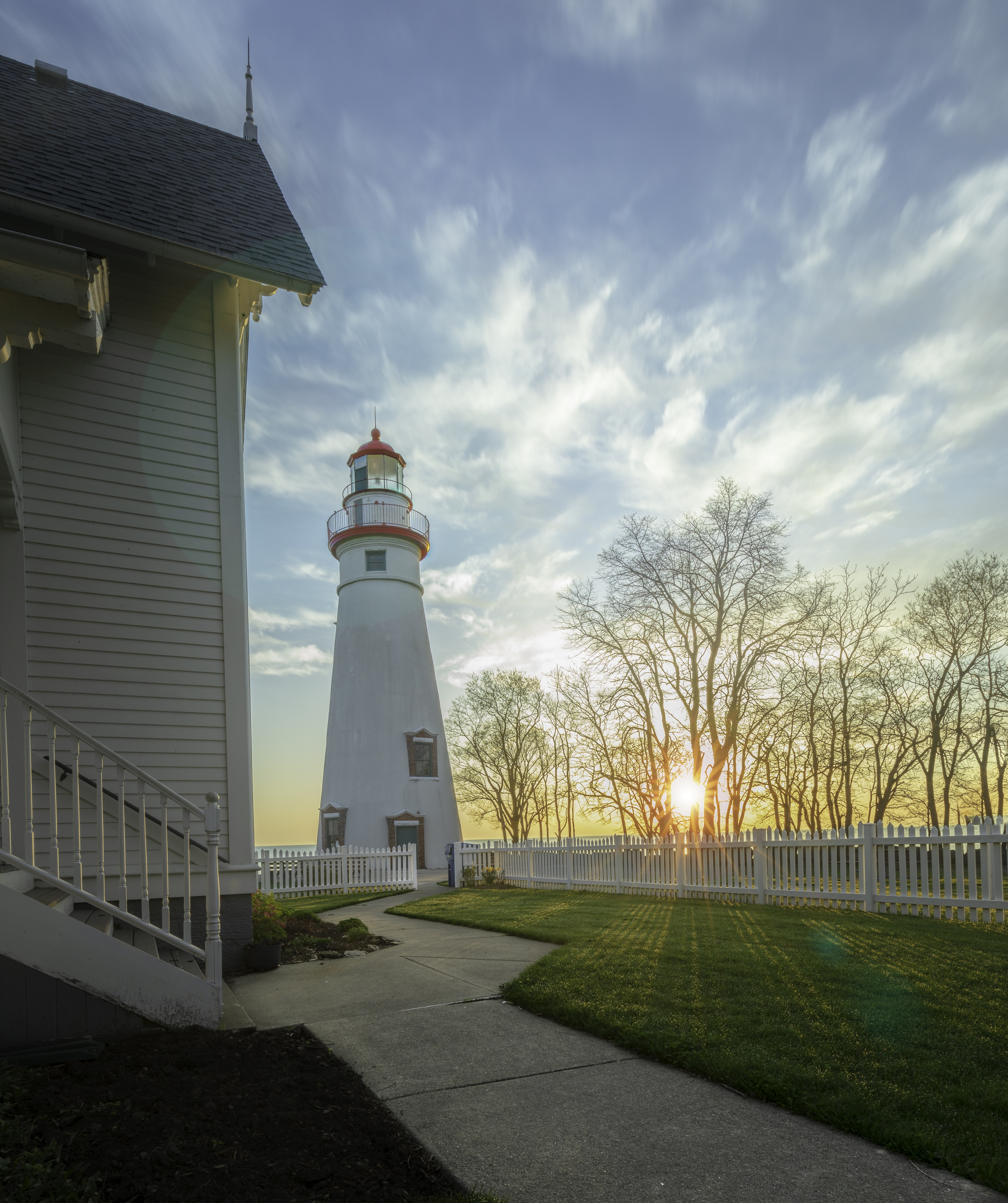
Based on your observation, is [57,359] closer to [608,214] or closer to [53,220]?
[53,220]

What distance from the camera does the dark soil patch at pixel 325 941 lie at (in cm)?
738

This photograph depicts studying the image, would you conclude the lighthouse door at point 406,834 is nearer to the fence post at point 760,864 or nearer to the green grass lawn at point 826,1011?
the fence post at point 760,864

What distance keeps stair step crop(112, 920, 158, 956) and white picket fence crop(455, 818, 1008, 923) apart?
846 centimetres

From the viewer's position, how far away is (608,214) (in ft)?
26.9

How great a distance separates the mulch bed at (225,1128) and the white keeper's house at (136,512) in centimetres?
129

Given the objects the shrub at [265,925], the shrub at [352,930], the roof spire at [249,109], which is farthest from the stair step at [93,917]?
the roof spire at [249,109]

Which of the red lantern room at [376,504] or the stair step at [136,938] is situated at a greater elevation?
the red lantern room at [376,504]

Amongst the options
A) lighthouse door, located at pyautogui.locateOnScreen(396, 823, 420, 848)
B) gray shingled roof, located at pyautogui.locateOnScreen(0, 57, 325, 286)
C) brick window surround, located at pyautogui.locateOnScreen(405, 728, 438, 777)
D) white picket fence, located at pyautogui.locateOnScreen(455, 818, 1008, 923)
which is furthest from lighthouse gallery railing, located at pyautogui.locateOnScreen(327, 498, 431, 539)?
gray shingled roof, located at pyautogui.locateOnScreen(0, 57, 325, 286)

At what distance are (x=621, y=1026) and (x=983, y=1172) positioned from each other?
198 centimetres

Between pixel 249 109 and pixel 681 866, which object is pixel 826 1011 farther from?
pixel 249 109

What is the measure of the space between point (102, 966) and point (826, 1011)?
4.23 m

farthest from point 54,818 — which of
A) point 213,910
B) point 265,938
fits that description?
point 265,938

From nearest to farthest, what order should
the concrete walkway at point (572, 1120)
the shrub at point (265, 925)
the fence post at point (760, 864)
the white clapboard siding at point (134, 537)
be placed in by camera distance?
the concrete walkway at point (572, 1120) < the white clapboard siding at point (134, 537) < the shrub at point (265, 925) < the fence post at point (760, 864)

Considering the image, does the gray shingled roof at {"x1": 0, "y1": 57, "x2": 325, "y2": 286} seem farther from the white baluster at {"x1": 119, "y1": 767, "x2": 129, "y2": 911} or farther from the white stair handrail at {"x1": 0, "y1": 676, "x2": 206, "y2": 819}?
the white baluster at {"x1": 119, "y1": 767, "x2": 129, "y2": 911}
